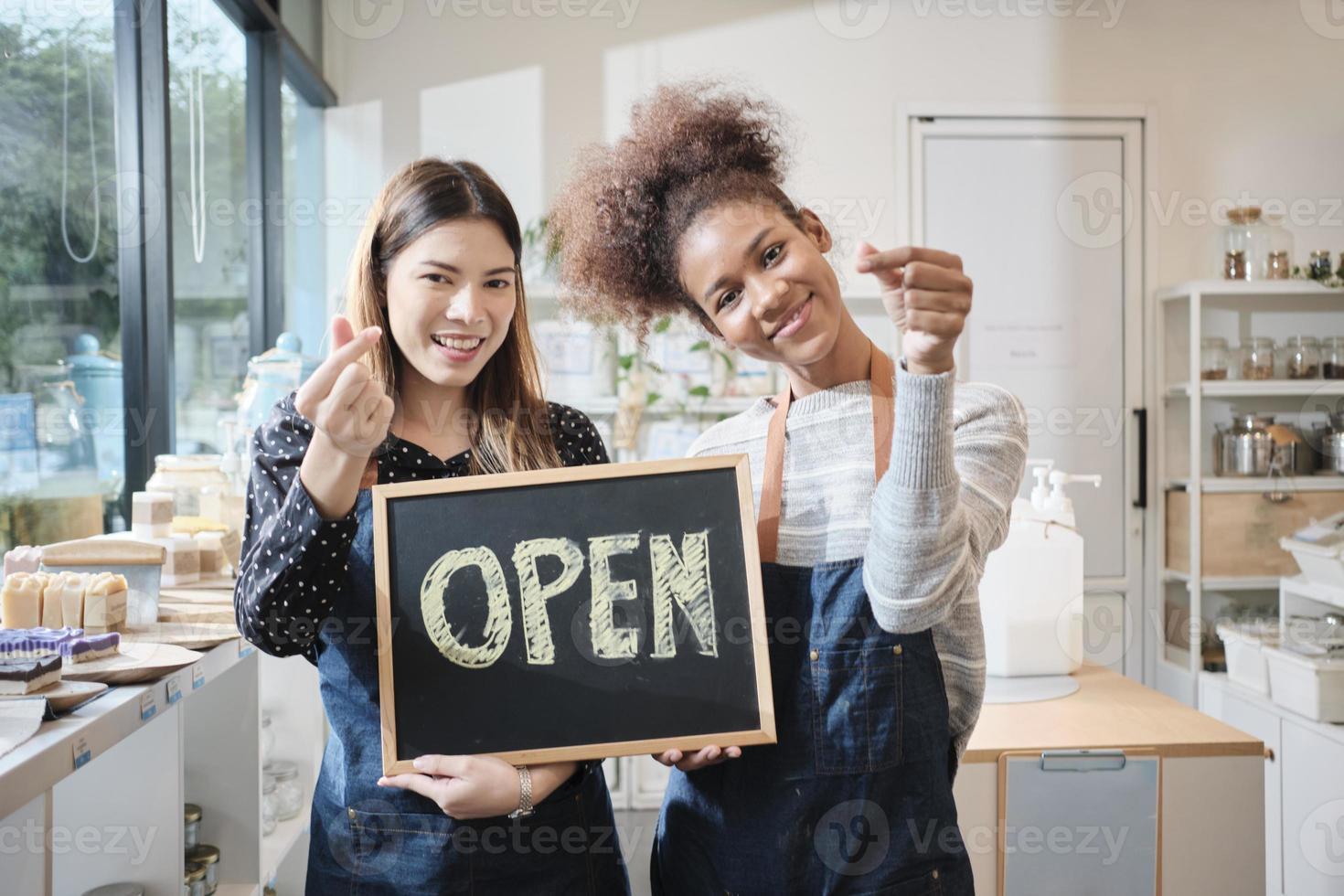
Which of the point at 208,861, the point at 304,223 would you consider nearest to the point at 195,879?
the point at 208,861

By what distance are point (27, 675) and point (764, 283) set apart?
38.9 inches

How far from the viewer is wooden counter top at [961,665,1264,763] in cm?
166

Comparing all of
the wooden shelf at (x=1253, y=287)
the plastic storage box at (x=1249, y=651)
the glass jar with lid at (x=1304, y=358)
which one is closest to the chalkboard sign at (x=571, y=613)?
the plastic storage box at (x=1249, y=651)

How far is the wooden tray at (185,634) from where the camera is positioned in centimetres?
163

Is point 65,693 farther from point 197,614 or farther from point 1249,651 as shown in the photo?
point 1249,651

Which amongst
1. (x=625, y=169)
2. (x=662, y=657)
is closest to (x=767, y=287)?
(x=625, y=169)

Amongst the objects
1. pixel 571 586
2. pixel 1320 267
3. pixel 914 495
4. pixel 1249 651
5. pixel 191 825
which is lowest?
pixel 191 825

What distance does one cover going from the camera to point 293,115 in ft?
12.2

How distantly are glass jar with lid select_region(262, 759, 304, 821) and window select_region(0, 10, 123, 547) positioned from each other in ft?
2.40

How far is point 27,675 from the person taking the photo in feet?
4.03

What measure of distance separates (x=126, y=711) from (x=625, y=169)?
94 cm

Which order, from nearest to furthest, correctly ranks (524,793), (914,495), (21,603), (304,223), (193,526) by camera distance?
(914,495) < (524,793) < (21,603) < (193,526) < (304,223)

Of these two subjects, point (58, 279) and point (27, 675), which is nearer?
point (27, 675)

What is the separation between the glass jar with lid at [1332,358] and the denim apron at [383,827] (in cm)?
374
